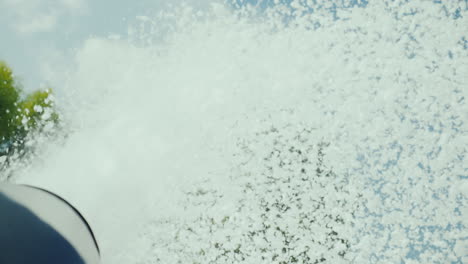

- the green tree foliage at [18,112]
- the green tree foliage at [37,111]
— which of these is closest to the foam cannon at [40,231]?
the green tree foliage at [18,112]

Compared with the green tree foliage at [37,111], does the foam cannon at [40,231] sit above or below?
above

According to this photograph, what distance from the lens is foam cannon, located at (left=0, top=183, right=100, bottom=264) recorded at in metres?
2.69

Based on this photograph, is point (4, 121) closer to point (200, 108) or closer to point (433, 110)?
point (200, 108)

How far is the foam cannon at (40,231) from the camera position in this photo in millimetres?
2694

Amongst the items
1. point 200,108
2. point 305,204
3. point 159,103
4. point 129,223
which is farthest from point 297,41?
point 129,223

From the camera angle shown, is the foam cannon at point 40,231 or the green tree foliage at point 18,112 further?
the green tree foliage at point 18,112

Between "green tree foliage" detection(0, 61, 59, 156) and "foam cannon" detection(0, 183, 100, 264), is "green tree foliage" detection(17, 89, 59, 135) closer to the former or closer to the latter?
"green tree foliage" detection(0, 61, 59, 156)

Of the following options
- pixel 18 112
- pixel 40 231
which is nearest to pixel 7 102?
pixel 18 112

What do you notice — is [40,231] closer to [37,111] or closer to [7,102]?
[7,102]

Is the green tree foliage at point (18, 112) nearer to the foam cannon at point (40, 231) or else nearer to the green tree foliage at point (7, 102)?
the green tree foliage at point (7, 102)

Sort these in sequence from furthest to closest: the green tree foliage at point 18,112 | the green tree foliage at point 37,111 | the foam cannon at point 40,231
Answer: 1. the green tree foliage at point 37,111
2. the green tree foliage at point 18,112
3. the foam cannon at point 40,231

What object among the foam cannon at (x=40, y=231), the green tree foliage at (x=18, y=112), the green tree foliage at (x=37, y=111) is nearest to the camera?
the foam cannon at (x=40, y=231)

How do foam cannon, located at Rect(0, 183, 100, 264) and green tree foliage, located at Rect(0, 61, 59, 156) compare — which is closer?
foam cannon, located at Rect(0, 183, 100, 264)

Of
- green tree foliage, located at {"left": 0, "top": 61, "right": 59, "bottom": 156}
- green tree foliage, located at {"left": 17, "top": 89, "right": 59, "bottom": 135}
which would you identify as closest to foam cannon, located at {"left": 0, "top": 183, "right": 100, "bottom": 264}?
green tree foliage, located at {"left": 0, "top": 61, "right": 59, "bottom": 156}
